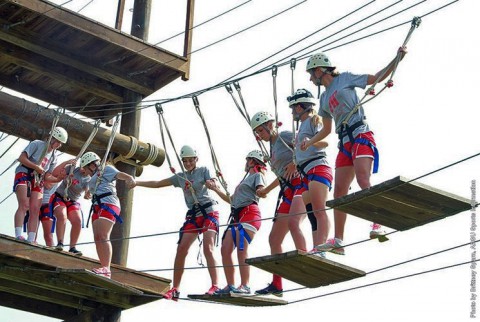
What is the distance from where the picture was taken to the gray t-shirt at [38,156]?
17047 millimetres

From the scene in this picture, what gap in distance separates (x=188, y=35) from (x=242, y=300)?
5037 mm

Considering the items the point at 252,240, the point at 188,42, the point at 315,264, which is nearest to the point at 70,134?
the point at 188,42

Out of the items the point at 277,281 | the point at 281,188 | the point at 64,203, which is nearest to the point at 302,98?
the point at 281,188

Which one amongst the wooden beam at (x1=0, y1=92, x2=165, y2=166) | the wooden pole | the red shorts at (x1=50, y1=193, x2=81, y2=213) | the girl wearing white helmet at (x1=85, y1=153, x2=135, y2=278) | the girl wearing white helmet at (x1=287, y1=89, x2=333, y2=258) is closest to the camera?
the girl wearing white helmet at (x1=287, y1=89, x2=333, y2=258)

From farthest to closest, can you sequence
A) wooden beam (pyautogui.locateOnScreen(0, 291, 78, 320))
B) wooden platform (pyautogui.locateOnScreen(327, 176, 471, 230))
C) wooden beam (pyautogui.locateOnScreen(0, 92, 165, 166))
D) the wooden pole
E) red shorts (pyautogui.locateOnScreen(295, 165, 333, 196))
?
wooden beam (pyautogui.locateOnScreen(0, 92, 165, 166)) → wooden beam (pyautogui.locateOnScreen(0, 291, 78, 320)) → the wooden pole → red shorts (pyautogui.locateOnScreen(295, 165, 333, 196)) → wooden platform (pyautogui.locateOnScreen(327, 176, 471, 230))

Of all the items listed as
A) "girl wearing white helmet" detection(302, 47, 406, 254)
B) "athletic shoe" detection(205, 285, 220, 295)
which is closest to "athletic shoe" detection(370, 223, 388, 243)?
"girl wearing white helmet" detection(302, 47, 406, 254)

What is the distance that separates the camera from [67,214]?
1703cm

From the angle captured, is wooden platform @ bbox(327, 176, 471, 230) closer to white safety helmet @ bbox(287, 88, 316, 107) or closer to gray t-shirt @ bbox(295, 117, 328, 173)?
gray t-shirt @ bbox(295, 117, 328, 173)

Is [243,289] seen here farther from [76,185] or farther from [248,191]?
[76,185]

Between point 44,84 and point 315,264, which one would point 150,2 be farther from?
point 315,264

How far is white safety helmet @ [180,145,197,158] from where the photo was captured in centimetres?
1625

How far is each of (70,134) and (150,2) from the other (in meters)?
2.19

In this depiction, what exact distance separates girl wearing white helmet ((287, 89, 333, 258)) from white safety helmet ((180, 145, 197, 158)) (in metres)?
1.91

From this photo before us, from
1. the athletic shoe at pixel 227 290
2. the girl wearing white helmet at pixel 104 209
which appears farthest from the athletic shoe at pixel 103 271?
the athletic shoe at pixel 227 290
